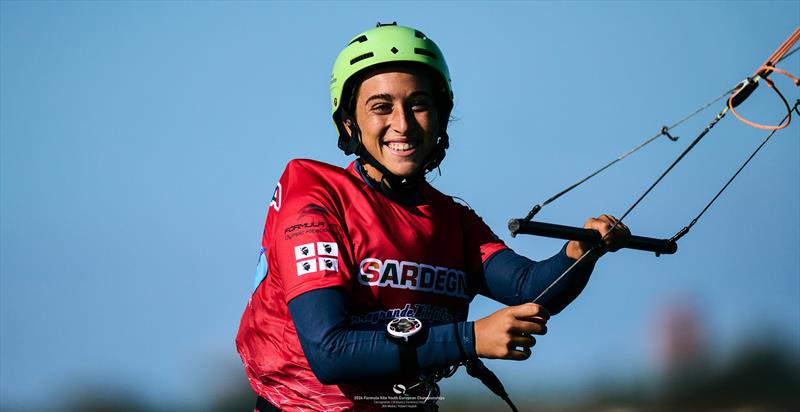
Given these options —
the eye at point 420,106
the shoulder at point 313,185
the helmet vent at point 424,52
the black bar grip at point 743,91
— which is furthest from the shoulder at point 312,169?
the black bar grip at point 743,91

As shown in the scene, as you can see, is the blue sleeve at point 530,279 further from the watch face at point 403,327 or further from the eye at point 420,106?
the watch face at point 403,327

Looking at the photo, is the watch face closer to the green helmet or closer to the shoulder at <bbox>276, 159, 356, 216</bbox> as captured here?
the shoulder at <bbox>276, 159, 356, 216</bbox>

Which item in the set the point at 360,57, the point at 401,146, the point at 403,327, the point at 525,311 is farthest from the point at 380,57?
the point at 525,311

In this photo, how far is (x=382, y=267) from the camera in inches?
269

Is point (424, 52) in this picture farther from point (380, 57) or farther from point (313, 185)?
→ point (313, 185)

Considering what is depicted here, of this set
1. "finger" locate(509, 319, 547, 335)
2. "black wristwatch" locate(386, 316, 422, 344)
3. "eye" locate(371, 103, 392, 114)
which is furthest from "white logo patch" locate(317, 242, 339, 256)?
"finger" locate(509, 319, 547, 335)

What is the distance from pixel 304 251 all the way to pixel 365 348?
656 millimetres

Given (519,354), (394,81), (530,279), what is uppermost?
(394,81)

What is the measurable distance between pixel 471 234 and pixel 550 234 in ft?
4.63

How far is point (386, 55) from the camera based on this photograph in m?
7.27

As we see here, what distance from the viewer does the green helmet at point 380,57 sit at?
7297 mm

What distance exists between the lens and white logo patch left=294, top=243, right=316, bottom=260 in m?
6.55

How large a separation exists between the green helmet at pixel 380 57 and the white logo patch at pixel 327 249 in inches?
35.3

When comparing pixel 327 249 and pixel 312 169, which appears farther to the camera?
pixel 312 169
